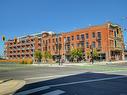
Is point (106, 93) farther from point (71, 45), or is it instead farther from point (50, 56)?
point (50, 56)

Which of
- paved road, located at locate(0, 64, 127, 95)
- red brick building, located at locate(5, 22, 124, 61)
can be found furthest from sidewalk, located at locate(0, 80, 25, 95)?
red brick building, located at locate(5, 22, 124, 61)

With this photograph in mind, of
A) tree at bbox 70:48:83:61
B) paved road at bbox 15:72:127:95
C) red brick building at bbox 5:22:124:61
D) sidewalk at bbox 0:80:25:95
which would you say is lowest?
sidewalk at bbox 0:80:25:95

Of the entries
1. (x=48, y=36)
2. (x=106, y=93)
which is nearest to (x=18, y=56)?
(x=48, y=36)

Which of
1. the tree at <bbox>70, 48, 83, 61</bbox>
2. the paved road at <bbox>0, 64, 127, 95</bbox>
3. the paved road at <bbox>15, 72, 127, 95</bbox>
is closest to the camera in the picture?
the paved road at <bbox>15, 72, 127, 95</bbox>

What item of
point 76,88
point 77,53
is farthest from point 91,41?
point 76,88

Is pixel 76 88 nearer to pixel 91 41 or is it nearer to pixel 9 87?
pixel 9 87

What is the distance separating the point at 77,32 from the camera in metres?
82.4

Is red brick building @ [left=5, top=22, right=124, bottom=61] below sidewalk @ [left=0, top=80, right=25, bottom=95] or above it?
above

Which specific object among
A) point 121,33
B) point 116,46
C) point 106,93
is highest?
point 121,33

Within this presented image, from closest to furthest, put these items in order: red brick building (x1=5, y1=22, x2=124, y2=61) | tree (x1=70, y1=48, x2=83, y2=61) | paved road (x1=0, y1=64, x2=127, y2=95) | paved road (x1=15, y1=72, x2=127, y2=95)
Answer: paved road (x1=15, y1=72, x2=127, y2=95)
paved road (x1=0, y1=64, x2=127, y2=95)
red brick building (x1=5, y1=22, x2=124, y2=61)
tree (x1=70, y1=48, x2=83, y2=61)

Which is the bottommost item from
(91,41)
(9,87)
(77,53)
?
(9,87)

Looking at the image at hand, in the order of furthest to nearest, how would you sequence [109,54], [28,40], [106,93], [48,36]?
[28,40]
[48,36]
[109,54]
[106,93]

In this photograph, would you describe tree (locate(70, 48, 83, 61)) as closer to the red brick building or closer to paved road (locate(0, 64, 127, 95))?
the red brick building

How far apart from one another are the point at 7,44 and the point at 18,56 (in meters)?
13.2
